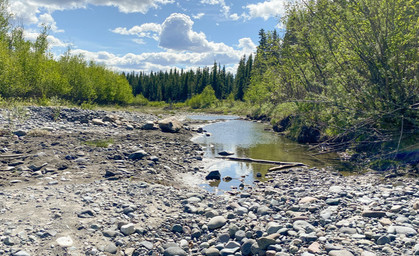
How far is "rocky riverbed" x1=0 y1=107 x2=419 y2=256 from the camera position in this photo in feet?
15.2

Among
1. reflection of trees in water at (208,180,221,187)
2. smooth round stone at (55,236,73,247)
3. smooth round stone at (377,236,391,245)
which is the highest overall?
smooth round stone at (377,236,391,245)

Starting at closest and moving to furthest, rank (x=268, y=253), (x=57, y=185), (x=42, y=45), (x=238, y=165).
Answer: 1. (x=268, y=253)
2. (x=57, y=185)
3. (x=238, y=165)
4. (x=42, y=45)

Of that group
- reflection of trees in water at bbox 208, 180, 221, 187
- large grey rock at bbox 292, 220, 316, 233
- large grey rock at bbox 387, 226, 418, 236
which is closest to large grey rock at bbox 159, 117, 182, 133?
reflection of trees in water at bbox 208, 180, 221, 187

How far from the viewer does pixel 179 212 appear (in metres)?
6.54

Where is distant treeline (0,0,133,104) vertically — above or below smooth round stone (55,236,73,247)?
above

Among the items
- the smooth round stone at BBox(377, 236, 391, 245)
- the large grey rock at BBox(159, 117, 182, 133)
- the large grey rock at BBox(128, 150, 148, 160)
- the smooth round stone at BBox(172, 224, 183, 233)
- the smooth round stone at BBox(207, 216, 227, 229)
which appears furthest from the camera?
the large grey rock at BBox(159, 117, 182, 133)

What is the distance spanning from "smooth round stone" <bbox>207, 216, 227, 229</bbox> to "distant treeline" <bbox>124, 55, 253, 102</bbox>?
3156 inches

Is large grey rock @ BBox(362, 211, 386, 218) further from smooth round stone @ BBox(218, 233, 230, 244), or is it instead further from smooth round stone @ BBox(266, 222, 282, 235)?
smooth round stone @ BBox(218, 233, 230, 244)

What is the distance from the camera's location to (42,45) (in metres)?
31.4

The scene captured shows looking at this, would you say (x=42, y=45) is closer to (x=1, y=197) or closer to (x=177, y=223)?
(x=1, y=197)

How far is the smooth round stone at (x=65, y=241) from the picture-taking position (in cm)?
451

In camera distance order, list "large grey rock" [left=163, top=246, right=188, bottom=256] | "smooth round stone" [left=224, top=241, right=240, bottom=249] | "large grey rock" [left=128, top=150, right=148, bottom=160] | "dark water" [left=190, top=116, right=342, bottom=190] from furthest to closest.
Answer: "large grey rock" [left=128, top=150, right=148, bottom=160], "dark water" [left=190, top=116, right=342, bottom=190], "smooth round stone" [left=224, top=241, right=240, bottom=249], "large grey rock" [left=163, top=246, right=188, bottom=256]

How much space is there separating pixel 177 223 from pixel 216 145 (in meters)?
12.5

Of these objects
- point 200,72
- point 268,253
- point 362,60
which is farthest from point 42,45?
point 200,72
